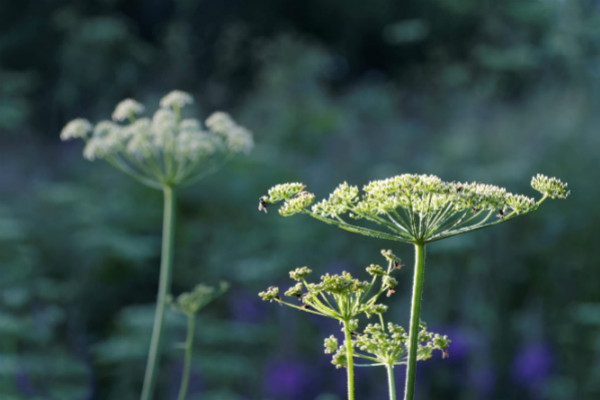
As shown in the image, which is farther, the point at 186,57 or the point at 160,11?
the point at 160,11

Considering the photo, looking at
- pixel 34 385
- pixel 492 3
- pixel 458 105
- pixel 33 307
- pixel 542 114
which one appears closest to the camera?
pixel 34 385

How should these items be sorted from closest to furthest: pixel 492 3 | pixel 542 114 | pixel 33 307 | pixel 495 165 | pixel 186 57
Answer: pixel 33 307
pixel 495 165
pixel 542 114
pixel 186 57
pixel 492 3

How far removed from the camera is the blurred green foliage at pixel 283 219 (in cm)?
688

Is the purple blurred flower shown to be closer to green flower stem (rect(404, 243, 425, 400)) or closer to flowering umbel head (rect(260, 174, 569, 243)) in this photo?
flowering umbel head (rect(260, 174, 569, 243))

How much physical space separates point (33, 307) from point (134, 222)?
58.1 inches

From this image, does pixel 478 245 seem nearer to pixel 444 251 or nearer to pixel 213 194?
pixel 444 251

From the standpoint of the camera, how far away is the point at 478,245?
7.43m

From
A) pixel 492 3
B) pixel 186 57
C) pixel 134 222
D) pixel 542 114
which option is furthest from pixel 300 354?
pixel 492 3

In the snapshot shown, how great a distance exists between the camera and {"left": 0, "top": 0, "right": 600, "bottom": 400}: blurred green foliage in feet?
22.6

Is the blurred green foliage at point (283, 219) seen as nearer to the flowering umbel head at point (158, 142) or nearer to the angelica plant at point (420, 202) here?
the flowering umbel head at point (158, 142)

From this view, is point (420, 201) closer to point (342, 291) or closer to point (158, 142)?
point (342, 291)

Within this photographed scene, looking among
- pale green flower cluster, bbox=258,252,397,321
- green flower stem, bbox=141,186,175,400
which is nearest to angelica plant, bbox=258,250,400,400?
pale green flower cluster, bbox=258,252,397,321

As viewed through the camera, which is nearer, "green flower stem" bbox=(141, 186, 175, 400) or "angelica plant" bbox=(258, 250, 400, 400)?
"angelica plant" bbox=(258, 250, 400, 400)

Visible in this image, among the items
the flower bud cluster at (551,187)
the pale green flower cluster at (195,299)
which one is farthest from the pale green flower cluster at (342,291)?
the pale green flower cluster at (195,299)
